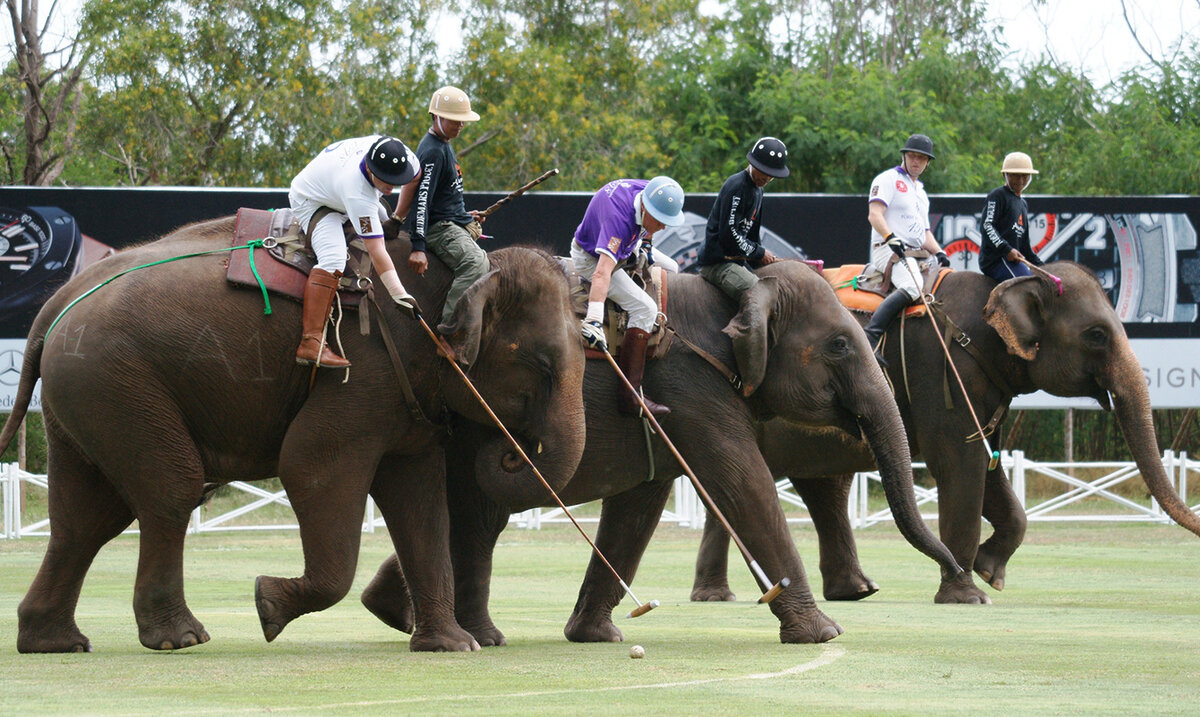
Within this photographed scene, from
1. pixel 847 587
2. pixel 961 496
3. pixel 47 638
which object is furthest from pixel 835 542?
pixel 47 638

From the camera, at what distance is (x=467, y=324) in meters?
10.0

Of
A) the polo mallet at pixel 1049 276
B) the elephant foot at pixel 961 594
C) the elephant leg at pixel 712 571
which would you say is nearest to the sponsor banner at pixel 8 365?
the elephant leg at pixel 712 571

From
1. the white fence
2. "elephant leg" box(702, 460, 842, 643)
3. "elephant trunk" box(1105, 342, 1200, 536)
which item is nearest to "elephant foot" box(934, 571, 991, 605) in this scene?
"elephant trunk" box(1105, 342, 1200, 536)

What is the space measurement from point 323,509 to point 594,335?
6.51 feet

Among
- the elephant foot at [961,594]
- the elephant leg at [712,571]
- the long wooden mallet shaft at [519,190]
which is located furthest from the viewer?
the elephant leg at [712,571]

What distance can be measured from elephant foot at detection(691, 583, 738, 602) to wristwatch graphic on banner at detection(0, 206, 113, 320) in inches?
462

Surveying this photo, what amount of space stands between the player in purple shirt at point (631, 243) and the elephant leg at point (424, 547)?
1407mm

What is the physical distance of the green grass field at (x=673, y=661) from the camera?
7.46m

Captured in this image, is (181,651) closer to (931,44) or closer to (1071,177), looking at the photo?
(1071,177)

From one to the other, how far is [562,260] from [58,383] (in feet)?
10.4

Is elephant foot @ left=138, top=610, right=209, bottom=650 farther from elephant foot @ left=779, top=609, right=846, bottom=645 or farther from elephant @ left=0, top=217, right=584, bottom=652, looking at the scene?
elephant foot @ left=779, top=609, right=846, bottom=645

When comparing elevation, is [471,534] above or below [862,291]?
below

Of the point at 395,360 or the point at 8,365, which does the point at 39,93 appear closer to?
the point at 8,365

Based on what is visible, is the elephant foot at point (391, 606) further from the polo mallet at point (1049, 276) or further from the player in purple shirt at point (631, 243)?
the polo mallet at point (1049, 276)
